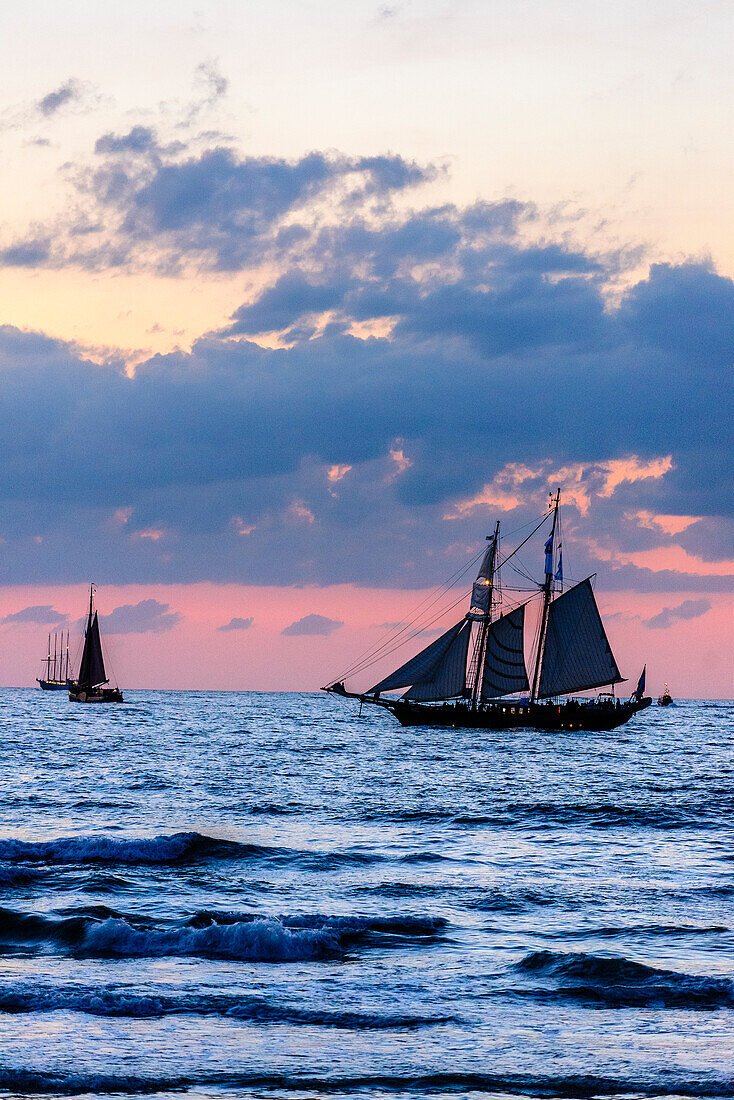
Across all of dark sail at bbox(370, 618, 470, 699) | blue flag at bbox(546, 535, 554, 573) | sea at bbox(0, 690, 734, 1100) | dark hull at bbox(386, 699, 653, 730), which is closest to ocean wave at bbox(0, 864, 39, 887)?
sea at bbox(0, 690, 734, 1100)

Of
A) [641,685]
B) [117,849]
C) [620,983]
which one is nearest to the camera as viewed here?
[620,983]

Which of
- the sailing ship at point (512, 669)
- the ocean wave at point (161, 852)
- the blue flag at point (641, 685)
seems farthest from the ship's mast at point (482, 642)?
the ocean wave at point (161, 852)

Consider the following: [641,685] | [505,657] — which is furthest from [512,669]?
[641,685]

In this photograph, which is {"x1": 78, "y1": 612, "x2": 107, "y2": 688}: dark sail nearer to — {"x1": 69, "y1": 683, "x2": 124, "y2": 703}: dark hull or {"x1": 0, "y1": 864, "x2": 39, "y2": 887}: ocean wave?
{"x1": 69, "y1": 683, "x2": 124, "y2": 703}: dark hull

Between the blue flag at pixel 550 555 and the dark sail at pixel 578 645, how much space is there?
313 inches

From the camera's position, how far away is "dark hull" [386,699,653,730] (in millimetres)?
110188

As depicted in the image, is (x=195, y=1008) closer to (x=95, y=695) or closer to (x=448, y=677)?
Answer: (x=448, y=677)

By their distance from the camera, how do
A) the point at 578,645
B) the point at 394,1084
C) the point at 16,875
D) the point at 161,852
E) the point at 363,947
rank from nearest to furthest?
the point at 394,1084 < the point at 363,947 < the point at 16,875 < the point at 161,852 < the point at 578,645

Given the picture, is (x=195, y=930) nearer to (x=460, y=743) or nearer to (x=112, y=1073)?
(x=112, y=1073)

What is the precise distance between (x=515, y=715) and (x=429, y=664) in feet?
40.3

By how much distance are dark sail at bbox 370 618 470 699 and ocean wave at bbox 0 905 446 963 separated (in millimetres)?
80285

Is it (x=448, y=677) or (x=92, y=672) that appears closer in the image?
(x=448, y=677)

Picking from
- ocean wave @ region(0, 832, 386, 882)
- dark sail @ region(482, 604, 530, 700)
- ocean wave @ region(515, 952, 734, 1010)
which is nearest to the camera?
ocean wave @ region(515, 952, 734, 1010)

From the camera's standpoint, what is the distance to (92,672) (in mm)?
164500
